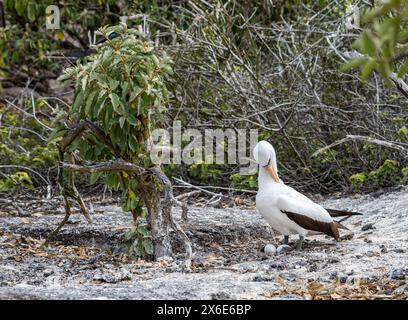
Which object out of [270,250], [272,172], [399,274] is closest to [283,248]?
[270,250]

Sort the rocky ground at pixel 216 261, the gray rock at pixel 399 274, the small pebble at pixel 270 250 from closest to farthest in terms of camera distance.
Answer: the rocky ground at pixel 216 261 < the gray rock at pixel 399 274 < the small pebble at pixel 270 250

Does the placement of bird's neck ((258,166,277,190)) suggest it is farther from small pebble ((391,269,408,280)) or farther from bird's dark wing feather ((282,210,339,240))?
small pebble ((391,269,408,280))

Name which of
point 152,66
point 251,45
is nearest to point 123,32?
point 152,66

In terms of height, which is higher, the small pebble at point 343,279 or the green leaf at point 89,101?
the green leaf at point 89,101

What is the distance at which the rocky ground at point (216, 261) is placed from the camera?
4.72 metres

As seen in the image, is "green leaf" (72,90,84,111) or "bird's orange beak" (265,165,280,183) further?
"bird's orange beak" (265,165,280,183)

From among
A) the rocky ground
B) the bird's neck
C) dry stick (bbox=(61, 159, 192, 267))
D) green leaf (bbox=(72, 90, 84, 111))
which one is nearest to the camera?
the rocky ground

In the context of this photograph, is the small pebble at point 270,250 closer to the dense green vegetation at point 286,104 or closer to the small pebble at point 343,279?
the small pebble at point 343,279

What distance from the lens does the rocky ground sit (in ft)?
15.5

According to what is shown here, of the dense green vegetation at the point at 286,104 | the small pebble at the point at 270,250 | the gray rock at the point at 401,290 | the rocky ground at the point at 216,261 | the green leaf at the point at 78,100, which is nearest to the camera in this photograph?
the gray rock at the point at 401,290

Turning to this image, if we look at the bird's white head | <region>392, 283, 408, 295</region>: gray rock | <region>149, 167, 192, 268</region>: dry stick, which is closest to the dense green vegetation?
the bird's white head

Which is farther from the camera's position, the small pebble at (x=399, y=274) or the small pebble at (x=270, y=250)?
the small pebble at (x=270, y=250)

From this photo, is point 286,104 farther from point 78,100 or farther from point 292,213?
point 78,100

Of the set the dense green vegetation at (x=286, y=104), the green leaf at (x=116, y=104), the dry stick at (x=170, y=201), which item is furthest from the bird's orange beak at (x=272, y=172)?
the dense green vegetation at (x=286, y=104)
